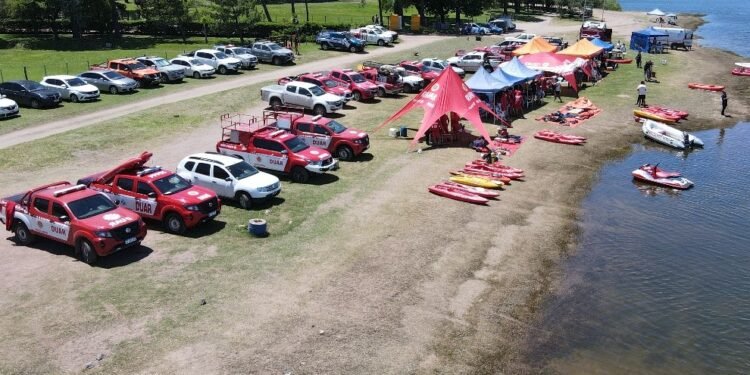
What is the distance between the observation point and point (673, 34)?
223 feet

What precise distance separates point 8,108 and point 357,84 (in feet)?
68.0

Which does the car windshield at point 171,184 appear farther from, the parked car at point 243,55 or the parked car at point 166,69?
the parked car at point 243,55

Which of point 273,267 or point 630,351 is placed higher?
point 273,267

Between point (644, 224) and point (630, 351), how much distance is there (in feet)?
29.5

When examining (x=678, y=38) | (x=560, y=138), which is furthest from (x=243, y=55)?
(x=678, y=38)

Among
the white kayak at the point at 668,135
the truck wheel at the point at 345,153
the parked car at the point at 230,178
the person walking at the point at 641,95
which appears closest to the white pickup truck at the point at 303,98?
the truck wheel at the point at 345,153

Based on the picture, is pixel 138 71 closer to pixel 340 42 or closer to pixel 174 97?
pixel 174 97

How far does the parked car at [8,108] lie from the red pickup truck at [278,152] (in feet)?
54.9

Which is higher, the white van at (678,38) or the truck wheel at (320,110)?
the white van at (678,38)

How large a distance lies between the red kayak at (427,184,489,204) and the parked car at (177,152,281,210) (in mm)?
6226

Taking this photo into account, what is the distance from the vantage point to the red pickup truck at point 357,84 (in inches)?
1591

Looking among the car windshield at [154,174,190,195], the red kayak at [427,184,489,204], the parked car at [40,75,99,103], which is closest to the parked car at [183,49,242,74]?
the parked car at [40,75,99,103]

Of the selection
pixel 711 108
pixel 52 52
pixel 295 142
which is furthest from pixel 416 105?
pixel 52 52

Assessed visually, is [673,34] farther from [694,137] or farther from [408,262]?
[408,262]
